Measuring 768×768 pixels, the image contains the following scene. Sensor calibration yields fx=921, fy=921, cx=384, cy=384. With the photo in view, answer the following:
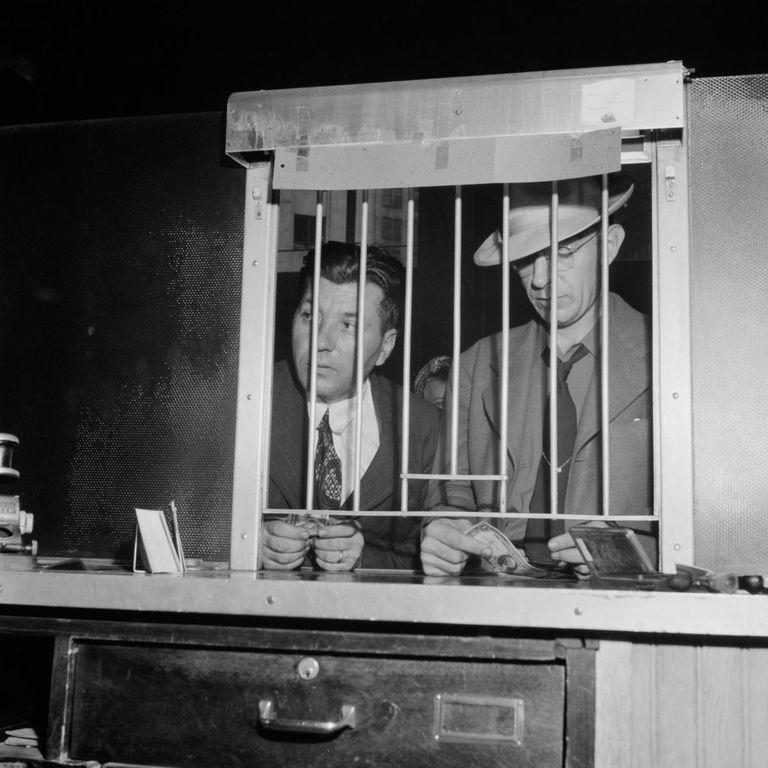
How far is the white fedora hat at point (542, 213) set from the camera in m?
1.68

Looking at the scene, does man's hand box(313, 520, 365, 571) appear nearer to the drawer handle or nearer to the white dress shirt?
the white dress shirt

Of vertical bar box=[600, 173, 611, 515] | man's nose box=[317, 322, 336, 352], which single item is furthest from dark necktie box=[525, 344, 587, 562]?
Result: man's nose box=[317, 322, 336, 352]

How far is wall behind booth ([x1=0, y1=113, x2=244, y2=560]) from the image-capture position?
1.71 metres

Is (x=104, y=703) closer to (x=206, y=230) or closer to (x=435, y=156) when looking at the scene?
(x=206, y=230)

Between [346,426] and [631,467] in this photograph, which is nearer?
[631,467]

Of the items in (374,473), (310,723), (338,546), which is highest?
(374,473)

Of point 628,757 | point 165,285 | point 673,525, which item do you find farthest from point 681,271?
point 165,285

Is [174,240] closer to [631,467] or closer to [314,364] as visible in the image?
[314,364]

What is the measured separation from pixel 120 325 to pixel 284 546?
1.76ft

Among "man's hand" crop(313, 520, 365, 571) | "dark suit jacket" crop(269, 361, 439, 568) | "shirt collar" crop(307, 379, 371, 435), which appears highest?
"shirt collar" crop(307, 379, 371, 435)

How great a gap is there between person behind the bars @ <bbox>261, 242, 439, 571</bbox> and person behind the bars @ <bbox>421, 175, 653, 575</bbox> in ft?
0.23

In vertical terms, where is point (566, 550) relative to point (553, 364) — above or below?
below

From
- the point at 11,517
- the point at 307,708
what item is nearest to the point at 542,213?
the point at 307,708

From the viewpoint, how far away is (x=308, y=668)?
1210 mm
